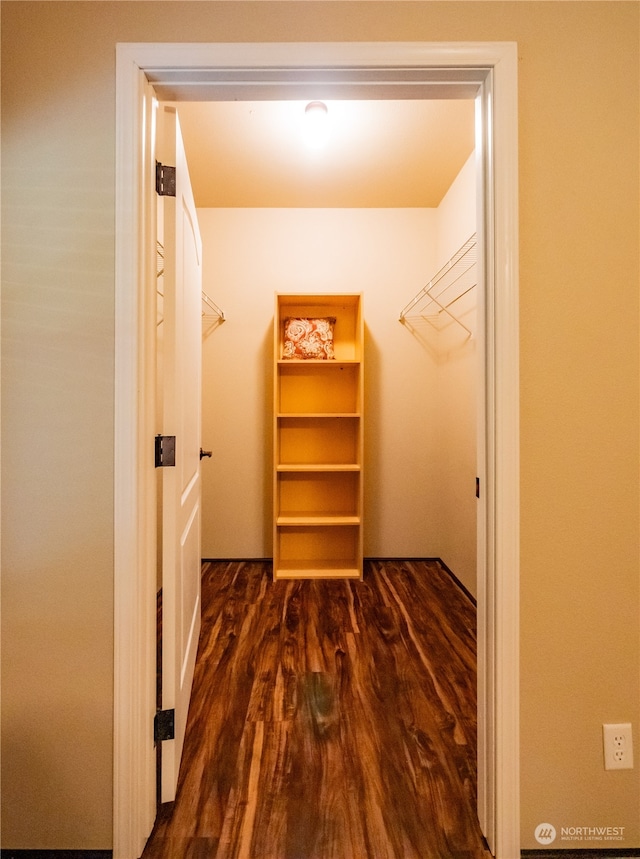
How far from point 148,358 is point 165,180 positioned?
524mm


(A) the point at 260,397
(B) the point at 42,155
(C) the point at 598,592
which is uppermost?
(B) the point at 42,155

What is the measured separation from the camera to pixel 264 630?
198cm

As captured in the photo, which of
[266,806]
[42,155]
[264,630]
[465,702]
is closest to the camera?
[42,155]

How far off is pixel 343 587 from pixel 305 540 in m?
0.46

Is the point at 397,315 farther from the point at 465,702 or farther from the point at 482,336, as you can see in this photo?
the point at 465,702

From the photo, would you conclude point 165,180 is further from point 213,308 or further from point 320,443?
point 320,443

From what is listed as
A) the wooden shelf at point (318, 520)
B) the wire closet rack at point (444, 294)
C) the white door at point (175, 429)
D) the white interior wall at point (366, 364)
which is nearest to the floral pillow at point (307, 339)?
the white interior wall at point (366, 364)

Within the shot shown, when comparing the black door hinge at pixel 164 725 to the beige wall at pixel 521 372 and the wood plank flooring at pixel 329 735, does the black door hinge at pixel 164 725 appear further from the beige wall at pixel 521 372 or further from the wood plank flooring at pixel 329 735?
the wood plank flooring at pixel 329 735

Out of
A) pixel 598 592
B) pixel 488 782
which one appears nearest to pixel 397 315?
pixel 598 592

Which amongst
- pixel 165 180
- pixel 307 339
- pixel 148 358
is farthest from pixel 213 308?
pixel 148 358

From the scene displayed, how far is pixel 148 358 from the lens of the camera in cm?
100

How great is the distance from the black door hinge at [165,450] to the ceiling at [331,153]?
5.48ft

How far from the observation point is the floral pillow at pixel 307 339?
102 inches

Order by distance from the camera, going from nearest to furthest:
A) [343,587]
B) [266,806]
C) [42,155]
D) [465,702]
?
[42,155] < [266,806] < [465,702] < [343,587]
